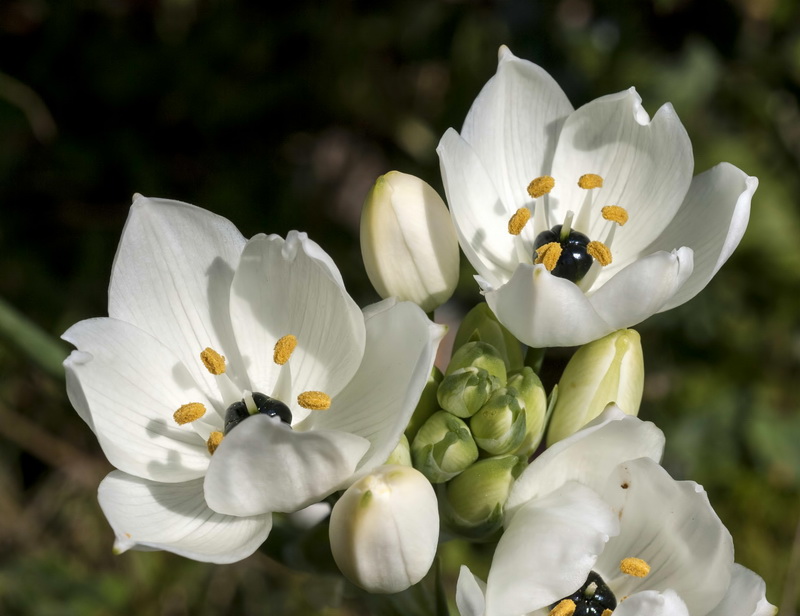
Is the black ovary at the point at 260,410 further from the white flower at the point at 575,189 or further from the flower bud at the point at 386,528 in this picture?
the white flower at the point at 575,189

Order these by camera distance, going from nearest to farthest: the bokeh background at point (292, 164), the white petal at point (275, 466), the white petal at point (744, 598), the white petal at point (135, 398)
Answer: the white petal at point (275, 466), the white petal at point (744, 598), the white petal at point (135, 398), the bokeh background at point (292, 164)

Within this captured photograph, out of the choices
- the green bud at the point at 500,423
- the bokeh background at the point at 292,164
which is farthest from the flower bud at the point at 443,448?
the bokeh background at the point at 292,164

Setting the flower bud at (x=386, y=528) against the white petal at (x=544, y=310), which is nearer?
the flower bud at (x=386, y=528)

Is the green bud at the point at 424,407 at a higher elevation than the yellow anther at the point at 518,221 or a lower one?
lower

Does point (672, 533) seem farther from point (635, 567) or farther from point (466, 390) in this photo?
point (466, 390)

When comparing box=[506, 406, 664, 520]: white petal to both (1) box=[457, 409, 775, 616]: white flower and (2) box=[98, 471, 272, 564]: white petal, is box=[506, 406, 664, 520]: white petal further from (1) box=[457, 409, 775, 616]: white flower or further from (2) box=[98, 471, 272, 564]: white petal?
(2) box=[98, 471, 272, 564]: white petal

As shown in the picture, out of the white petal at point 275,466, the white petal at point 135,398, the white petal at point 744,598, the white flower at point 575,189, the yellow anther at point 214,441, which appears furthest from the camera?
the white flower at point 575,189

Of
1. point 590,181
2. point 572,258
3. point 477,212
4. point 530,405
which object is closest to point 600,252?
point 572,258
